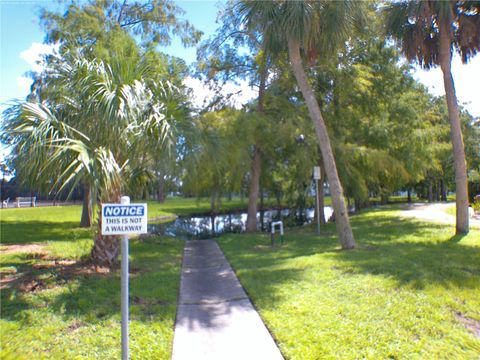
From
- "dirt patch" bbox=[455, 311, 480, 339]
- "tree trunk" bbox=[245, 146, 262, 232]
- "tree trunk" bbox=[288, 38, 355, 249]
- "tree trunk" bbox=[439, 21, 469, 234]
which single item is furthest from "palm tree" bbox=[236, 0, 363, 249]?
"tree trunk" bbox=[245, 146, 262, 232]

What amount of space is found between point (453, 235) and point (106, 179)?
10.1 m

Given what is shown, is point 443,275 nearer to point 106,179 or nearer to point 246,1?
point 106,179

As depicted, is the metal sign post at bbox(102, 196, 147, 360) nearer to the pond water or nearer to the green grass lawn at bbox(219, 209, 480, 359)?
the green grass lawn at bbox(219, 209, 480, 359)

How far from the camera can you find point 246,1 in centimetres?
1013

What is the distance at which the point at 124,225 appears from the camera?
3459mm

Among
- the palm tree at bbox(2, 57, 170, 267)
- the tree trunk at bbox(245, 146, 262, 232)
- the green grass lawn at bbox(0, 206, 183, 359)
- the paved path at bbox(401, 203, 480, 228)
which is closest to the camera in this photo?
the green grass lawn at bbox(0, 206, 183, 359)

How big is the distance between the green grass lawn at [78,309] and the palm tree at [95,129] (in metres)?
1.18

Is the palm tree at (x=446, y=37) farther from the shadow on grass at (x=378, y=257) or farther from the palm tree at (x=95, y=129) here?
the palm tree at (x=95, y=129)

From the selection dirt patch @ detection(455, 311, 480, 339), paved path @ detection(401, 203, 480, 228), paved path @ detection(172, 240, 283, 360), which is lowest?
paved path @ detection(172, 240, 283, 360)

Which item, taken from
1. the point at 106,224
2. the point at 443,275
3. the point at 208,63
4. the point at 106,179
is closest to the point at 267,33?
the point at 208,63

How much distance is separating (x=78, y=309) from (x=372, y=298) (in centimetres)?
420

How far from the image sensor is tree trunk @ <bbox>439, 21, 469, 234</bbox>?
36.3 feet

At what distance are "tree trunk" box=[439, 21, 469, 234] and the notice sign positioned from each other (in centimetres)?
1051

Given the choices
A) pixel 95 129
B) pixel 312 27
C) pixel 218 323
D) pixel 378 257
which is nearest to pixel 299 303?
pixel 218 323
